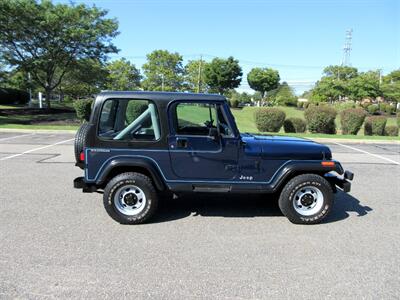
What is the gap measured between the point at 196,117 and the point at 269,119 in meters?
13.1

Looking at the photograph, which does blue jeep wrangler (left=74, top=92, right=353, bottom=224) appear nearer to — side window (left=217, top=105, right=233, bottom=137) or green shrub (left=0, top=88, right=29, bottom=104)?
side window (left=217, top=105, right=233, bottom=137)

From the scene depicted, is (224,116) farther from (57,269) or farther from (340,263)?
(57,269)

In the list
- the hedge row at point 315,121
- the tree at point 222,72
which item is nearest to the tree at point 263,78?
the tree at point 222,72

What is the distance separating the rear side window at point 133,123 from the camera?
4461 mm

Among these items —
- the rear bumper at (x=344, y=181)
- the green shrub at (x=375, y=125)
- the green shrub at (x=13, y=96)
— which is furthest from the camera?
the green shrub at (x=13, y=96)

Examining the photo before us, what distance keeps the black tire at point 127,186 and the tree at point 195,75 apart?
5427 cm

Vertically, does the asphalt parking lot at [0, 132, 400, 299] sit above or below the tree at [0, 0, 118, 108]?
below

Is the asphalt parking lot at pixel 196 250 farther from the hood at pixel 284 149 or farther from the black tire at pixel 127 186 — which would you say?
the hood at pixel 284 149

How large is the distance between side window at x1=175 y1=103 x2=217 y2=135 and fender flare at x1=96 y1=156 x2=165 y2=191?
1.88ft

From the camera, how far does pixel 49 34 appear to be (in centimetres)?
2502

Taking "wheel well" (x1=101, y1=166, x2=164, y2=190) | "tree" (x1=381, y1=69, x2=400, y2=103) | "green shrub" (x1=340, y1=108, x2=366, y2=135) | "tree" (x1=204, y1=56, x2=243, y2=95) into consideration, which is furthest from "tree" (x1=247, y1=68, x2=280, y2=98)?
"wheel well" (x1=101, y1=166, x2=164, y2=190)

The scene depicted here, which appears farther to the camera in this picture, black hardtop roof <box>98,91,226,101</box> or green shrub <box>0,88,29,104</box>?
green shrub <box>0,88,29,104</box>

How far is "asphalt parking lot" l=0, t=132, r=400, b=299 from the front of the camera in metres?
3.03

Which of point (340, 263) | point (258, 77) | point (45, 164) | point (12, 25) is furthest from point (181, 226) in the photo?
point (258, 77)
